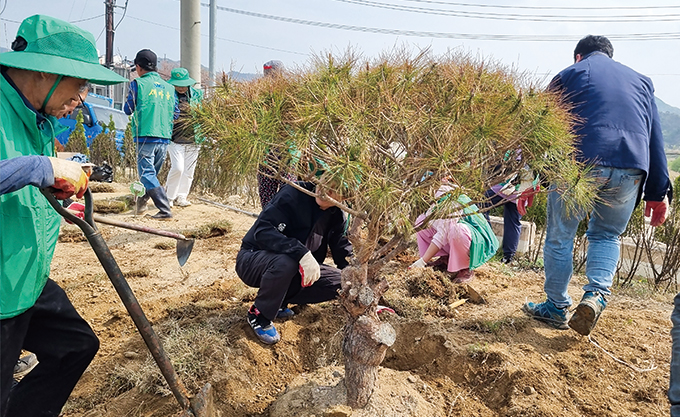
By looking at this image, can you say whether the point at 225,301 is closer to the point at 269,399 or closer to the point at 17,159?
the point at 269,399

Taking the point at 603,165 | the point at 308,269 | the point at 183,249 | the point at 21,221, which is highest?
the point at 603,165

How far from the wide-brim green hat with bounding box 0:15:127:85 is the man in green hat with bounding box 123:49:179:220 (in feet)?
12.9

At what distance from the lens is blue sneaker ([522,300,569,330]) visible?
2.99m

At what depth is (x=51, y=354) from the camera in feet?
5.92

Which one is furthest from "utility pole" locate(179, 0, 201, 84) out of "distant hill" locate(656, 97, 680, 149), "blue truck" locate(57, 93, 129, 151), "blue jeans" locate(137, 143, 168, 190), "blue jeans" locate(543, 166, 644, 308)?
"distant hill" locate(656, 97, 680, 149)

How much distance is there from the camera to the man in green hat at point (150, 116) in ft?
17.1

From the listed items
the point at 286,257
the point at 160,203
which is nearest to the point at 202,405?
the point at 286,257

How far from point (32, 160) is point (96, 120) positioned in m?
9.55

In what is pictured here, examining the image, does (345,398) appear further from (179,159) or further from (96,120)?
(96,120)

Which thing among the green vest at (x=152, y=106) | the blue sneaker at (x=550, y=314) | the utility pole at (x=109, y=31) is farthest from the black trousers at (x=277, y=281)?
the utility pole at (x=109, y=31)

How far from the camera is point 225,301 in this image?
3242 millimetres

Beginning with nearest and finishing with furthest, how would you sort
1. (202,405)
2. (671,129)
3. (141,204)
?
(202,405) < (141,204) < (671,129)

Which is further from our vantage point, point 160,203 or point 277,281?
point 160,203

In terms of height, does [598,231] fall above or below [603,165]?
below
